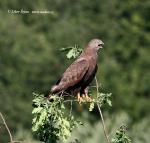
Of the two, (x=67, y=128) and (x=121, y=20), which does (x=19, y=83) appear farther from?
(x=67, y=128)

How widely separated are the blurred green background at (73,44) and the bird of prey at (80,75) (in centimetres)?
2934

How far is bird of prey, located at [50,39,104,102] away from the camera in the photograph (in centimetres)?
1391

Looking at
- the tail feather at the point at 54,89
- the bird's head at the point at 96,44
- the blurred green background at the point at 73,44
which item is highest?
the blurred green background at the point at 73,44

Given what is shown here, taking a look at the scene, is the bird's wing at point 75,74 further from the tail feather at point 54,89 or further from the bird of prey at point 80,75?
the tail feather at point 54,89

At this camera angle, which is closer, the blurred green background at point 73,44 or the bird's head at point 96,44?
the bird's head at point 96,44

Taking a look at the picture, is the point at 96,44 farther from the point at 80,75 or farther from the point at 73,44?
the point at 73,44

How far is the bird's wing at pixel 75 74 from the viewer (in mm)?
13922

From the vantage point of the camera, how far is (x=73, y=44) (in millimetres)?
52000

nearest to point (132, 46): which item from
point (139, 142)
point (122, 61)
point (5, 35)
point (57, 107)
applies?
point (122, 61)

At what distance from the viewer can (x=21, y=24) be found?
182 feet

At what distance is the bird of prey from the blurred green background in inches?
1155

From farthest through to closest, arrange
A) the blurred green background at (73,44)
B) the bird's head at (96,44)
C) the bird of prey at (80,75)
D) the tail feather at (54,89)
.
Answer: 1. the blurred green background at (73,44)
2. the bird's head at (96,44)
3. the bird of prey at (80,75)
4. the tail feather at (54,89)

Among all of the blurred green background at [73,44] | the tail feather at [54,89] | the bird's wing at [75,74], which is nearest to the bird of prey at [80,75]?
the bird's wing at [75,74]

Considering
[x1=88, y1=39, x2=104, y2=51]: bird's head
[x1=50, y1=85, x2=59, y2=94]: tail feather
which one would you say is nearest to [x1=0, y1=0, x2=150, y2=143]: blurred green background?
[x1=88, y1=39, x2=104, y2=51]: bird's head
